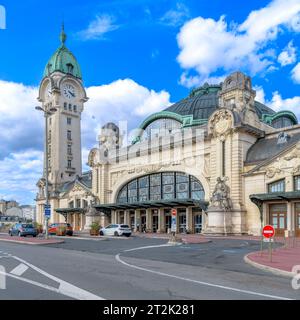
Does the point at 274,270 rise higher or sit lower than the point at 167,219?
higher

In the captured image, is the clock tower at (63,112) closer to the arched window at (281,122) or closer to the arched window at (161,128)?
the arched window at (161,128)

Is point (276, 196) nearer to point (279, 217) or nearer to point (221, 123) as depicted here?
point (279, 217)

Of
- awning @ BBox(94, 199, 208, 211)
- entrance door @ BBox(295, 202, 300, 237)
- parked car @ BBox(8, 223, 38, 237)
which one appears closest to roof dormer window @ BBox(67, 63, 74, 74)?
awning @ BBox(94, 199, 208, 211)

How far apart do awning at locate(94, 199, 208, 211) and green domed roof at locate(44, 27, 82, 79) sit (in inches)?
1541

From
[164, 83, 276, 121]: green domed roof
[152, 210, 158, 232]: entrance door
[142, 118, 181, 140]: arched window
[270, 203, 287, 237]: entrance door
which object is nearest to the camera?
[270, 203, 287, 237]: entrance door

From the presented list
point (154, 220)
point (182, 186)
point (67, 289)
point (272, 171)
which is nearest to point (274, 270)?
point (67, 289)

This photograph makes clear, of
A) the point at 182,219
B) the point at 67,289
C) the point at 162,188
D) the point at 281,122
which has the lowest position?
the point at 182,219

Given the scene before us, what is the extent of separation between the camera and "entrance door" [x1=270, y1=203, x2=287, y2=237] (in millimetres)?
37500

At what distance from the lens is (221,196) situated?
4150 cm

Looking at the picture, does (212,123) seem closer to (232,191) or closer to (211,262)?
(232,191)

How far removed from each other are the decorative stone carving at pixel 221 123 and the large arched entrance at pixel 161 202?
6677 mm

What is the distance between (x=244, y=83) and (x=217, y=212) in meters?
16.6

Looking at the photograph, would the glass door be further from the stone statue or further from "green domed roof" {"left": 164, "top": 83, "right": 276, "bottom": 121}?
"green domed roof" {"left": 164, "top": 83, "right": 276, "bottom": 121}

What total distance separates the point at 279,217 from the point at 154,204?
15.9 metres
